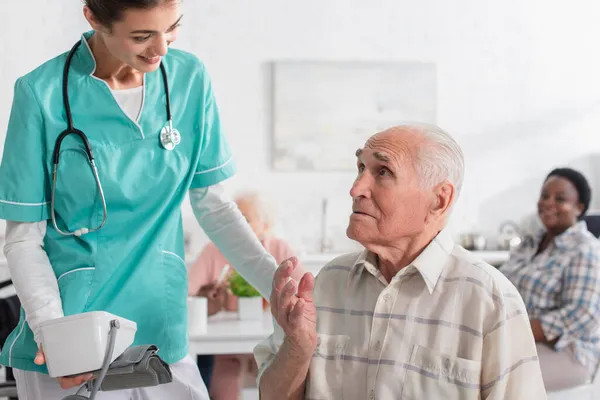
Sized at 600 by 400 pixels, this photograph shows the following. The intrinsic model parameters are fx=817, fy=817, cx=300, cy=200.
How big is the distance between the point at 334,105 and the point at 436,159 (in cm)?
415

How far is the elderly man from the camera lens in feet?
4.85

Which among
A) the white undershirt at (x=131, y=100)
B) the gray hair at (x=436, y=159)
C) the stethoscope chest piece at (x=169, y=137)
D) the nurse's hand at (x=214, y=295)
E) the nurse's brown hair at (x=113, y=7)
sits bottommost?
the nurse's hand at (x=214, y=295)

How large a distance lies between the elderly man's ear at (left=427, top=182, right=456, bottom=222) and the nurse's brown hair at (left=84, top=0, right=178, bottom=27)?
0.63m

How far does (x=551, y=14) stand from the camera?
5.94 m

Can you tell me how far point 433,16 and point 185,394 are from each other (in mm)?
4628

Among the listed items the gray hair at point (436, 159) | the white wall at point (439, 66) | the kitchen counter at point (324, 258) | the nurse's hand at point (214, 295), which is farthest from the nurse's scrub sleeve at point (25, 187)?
the white wall at point (439, 66)

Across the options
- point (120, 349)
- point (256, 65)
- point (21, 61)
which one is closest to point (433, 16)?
point (256, 65)

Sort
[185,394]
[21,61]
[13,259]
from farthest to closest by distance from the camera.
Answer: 1. [21,61]
2. [185,394]
3. [13,259]

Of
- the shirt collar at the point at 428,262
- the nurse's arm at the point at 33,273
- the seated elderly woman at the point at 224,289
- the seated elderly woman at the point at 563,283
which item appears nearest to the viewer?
the nurse's arm at the point at 33,273

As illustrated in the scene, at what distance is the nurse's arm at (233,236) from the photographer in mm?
1705

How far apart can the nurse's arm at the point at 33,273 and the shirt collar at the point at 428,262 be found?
0.59 meters

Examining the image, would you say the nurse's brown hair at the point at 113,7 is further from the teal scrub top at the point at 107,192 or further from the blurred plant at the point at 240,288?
the blurred plant at the point at 240,288

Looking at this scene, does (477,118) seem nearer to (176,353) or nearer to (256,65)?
(256,65)

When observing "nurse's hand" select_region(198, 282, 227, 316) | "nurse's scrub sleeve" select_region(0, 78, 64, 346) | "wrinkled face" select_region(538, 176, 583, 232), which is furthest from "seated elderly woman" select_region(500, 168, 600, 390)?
"nurse's scrub sleeve" select_region(0, 78, 64, 346)
